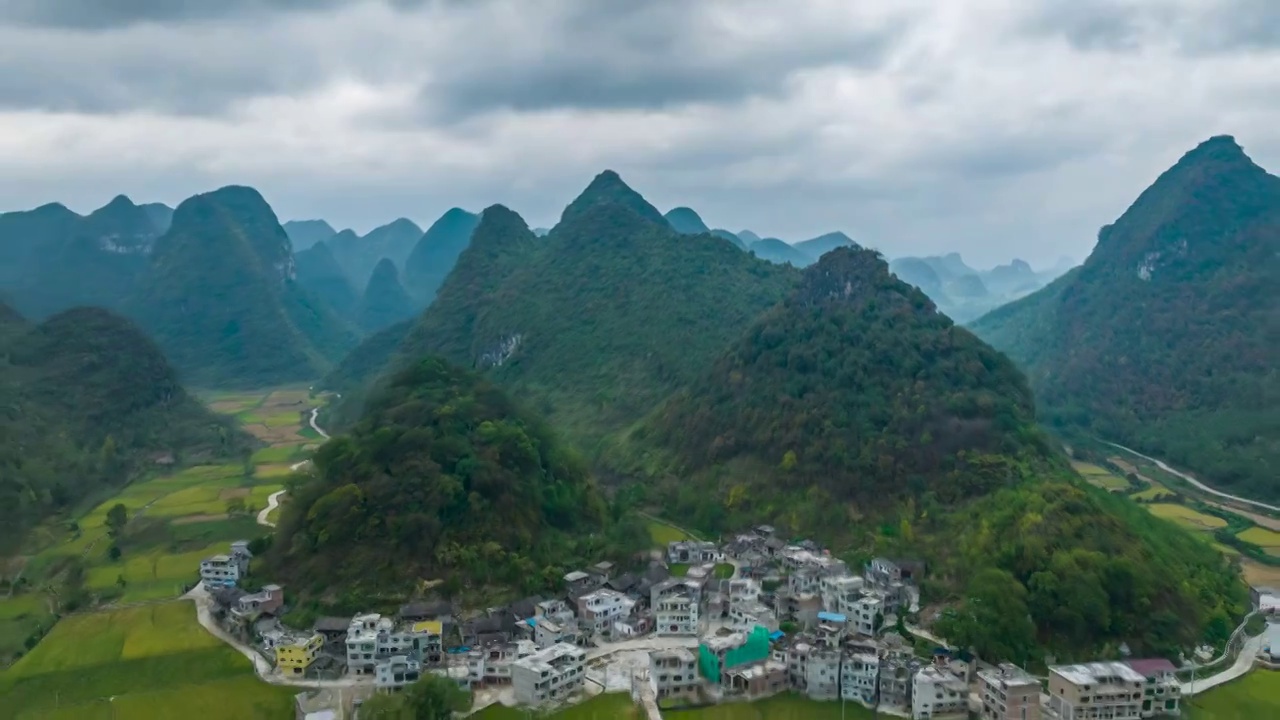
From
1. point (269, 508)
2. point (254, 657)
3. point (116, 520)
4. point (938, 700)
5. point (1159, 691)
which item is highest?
point (116, 520)

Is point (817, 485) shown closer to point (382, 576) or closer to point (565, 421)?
point (382, 576)

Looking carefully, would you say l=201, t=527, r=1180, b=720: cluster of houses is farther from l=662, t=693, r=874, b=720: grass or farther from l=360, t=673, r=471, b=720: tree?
l=360, t=673, r=471, b=720: tree

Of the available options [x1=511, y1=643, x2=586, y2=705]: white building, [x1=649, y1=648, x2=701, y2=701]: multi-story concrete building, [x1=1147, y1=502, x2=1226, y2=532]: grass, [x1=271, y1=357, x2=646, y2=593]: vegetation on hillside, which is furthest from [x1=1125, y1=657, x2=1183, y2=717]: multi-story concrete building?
[x1=1147, y1=502, x2=1226, y2=532]: grass

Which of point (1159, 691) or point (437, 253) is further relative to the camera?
point (437, 253)

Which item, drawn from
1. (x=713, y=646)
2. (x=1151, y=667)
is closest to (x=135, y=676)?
(x=713, y=646)

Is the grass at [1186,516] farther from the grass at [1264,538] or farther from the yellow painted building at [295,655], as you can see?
the yellow painted building at [295,655]

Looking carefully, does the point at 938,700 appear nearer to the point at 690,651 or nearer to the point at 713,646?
the point at 713,646

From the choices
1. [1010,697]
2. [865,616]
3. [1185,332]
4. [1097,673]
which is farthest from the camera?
[1185,332]
